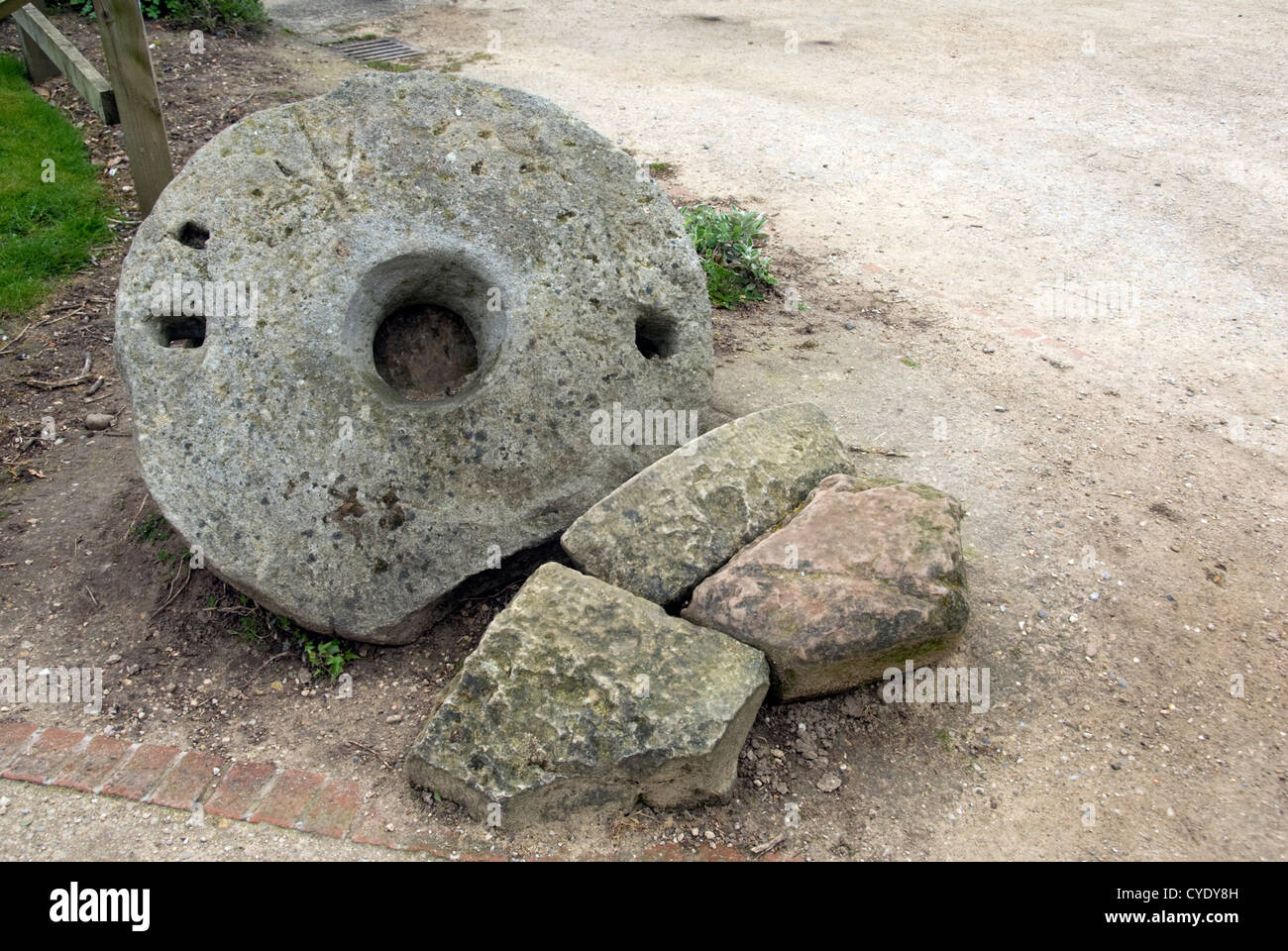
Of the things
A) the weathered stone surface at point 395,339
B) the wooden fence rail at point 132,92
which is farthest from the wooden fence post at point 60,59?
the weathered stone surface at point 395,339

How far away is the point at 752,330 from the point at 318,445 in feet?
10.6

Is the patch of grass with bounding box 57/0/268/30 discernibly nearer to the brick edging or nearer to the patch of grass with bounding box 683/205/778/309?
the patch of grass with bounding box 683/205/778/309

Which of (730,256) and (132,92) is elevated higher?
(132,92)

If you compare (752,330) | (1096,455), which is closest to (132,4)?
(752,330)

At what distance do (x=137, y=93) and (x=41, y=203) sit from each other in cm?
141

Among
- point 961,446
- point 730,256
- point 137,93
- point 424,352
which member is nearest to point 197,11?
point 137,93

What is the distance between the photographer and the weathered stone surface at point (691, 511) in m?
4.11

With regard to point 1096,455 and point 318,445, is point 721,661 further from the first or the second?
point 1096,455

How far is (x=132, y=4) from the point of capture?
20.1ft

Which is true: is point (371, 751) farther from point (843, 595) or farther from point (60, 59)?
point (60, 59)

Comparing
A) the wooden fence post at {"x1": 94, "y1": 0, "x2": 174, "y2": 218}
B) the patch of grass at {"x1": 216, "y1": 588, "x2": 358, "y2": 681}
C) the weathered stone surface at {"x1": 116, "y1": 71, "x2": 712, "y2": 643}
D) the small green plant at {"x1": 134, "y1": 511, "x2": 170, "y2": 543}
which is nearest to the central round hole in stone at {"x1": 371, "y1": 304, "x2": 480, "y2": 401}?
the weathered stone surface at {"x1": 116, "y1": 71, "x2": 712, "y2": 643}

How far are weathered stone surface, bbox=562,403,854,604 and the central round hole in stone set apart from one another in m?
1.05

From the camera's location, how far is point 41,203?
284 inches

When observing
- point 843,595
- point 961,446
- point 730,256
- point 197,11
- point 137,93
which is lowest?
point 961,446
